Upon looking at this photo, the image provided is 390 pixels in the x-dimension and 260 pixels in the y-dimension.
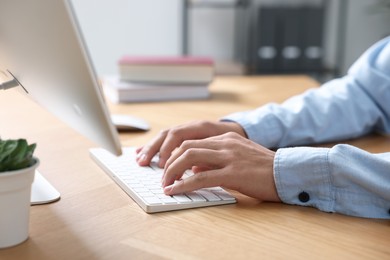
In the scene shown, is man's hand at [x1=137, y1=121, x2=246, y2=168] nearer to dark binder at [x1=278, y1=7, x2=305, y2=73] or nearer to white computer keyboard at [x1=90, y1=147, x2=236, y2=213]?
white computer keyboard at [x1=90, y1=147, x2=236, y2=213]

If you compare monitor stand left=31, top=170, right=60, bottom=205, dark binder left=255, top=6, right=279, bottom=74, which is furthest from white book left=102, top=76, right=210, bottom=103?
dark binder left=255, top=6, right=279, bottom=74

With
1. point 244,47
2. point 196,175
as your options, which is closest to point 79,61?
point 196,175

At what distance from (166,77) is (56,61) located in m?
0.98

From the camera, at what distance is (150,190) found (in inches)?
29.4

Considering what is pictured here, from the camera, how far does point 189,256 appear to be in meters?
0.56

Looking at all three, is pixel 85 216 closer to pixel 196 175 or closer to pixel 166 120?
pixel 196 175

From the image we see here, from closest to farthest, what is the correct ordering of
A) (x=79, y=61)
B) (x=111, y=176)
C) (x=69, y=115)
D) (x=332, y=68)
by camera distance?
(x=79, y=61) → (x=69, y=115) → (x=111, y=176) → (x=332, y=68)

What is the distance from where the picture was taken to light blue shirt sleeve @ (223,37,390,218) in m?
0.72

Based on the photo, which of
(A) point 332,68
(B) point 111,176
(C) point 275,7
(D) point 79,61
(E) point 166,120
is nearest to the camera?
(D) point 79,61

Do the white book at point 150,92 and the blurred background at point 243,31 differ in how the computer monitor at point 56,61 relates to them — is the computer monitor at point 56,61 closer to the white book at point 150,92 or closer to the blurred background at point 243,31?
the white book at point 150,92

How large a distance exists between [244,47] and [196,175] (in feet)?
8.19

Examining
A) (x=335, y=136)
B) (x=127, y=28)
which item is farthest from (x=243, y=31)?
(x=335, y=136)

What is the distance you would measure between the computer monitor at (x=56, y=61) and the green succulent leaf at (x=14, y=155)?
0.08 m

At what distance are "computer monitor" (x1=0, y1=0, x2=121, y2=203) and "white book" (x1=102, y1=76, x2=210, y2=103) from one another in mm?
789
